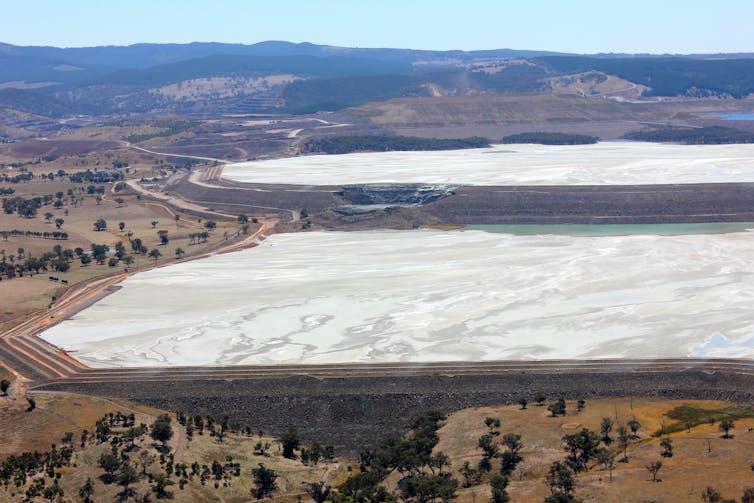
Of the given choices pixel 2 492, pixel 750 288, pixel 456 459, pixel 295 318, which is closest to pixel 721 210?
pixel 750 288

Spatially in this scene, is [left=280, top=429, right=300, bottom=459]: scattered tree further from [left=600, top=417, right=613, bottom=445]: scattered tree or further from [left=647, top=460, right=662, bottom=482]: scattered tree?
[left=647, top=460, right=662, bottom=482]: scattered tree

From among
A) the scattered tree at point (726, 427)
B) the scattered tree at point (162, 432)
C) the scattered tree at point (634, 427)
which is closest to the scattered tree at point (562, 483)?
the scattered tree at point (634, 427)

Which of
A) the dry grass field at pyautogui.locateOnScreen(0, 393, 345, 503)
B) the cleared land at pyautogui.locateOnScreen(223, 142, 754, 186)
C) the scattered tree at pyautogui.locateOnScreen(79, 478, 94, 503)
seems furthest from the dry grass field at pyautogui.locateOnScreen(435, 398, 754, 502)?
the cleared land at pyautogui.locateOnScreen(223, 142, 754, 186)

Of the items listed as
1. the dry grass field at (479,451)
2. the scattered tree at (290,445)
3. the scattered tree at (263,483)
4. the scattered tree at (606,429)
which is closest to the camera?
the dry grass field at (479,451)

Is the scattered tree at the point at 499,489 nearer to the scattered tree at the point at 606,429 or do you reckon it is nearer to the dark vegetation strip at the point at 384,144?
the scattered tree at the point at 606,429

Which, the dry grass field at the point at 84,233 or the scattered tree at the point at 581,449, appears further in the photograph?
the dry grass field at the point at 84,233

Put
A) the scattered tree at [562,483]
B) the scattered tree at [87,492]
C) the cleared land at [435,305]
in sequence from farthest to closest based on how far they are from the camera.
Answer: the cleared land at [435,305], the scattered tree at [87,492], the scattered tree at [562,483]
